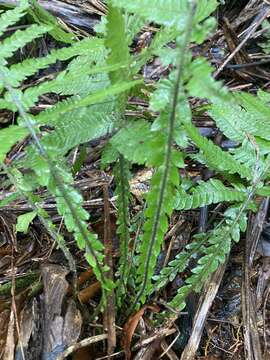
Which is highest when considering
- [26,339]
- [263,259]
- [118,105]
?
[118,105]

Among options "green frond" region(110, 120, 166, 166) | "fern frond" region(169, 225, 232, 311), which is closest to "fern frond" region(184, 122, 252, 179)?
"fern frond" region(169, 225, 232, 311)

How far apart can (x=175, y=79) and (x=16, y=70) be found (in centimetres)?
42

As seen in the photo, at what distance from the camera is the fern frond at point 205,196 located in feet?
4.41

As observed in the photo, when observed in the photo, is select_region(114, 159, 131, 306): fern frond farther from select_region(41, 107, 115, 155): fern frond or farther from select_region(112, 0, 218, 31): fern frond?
select_region(112, 0, 218, 31): fern frond

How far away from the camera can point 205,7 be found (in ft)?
3.01

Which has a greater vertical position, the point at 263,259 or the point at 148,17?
the point at 148,17

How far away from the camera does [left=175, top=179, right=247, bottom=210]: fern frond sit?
134cm

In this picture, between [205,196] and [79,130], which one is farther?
[205,196]

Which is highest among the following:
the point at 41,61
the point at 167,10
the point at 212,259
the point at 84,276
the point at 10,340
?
the point at 167,10

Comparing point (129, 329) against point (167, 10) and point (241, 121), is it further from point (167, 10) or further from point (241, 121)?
point (167, 10)

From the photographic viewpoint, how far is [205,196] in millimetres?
1349

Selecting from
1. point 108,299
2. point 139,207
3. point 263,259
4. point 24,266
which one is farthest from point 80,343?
point 263,259

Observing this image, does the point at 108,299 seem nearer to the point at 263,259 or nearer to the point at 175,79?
the point at 263,259

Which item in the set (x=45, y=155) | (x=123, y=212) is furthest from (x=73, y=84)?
(x=123, y=212)
